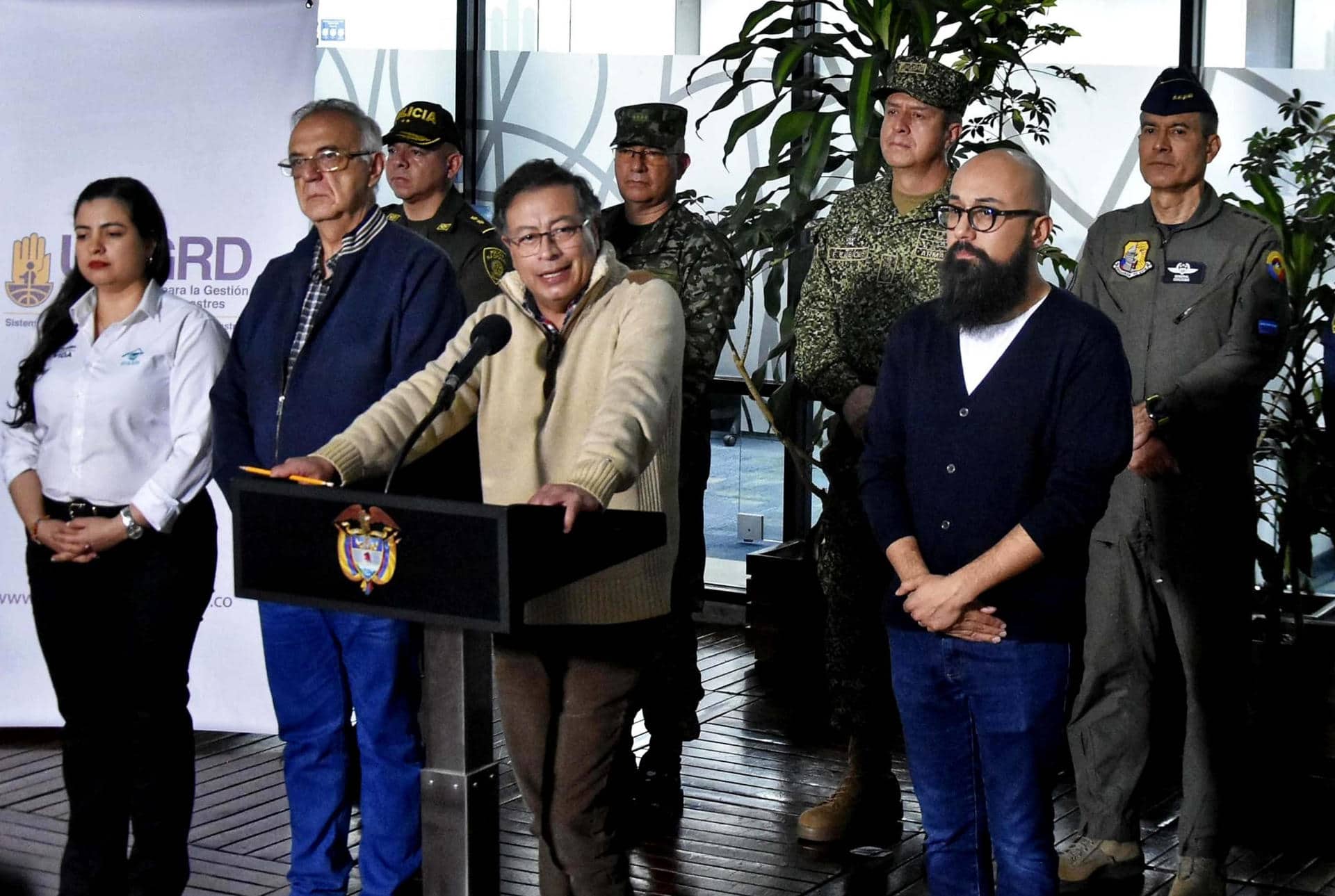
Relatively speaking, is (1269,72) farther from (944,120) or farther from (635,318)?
(635,318)

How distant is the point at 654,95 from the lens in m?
6.60

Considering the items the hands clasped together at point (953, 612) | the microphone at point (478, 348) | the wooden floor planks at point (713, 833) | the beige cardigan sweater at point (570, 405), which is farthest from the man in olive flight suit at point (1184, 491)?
the microphone at point (478, 348)

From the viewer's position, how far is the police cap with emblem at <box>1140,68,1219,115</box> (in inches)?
140

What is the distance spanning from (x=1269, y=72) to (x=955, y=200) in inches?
138

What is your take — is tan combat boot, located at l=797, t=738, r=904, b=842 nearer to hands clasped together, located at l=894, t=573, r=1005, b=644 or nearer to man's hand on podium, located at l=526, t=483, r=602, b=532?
hands clasped together, located at l=894, t=573, r=1005, b=644

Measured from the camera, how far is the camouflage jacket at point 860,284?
3676 millimetres

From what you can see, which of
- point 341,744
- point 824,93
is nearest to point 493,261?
point 824,93

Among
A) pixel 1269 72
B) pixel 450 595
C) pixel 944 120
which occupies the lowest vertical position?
pixel 450 595

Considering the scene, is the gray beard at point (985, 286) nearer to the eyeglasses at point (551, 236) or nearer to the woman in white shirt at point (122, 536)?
the eyeglasses at point (551, 236)

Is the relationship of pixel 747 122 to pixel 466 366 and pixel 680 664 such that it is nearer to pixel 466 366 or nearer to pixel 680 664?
pixel 680 664

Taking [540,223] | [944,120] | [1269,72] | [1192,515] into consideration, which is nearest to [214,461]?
[540,223]

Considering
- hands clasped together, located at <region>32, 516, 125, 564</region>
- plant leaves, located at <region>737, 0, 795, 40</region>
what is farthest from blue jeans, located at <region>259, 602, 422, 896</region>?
plant leaves, located at <region>737, 0, 795, 40</region>

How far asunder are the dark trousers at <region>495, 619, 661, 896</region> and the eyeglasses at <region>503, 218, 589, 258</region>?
616mm

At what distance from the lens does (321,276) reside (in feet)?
10.7
